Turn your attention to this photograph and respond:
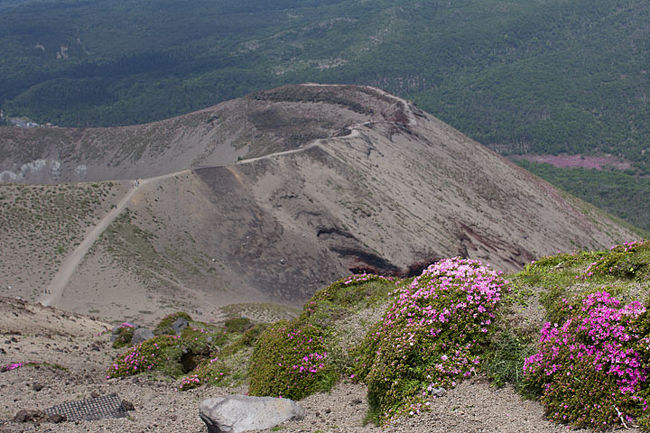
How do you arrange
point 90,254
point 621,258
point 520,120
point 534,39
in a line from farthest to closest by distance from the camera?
point 534,39 < point 520,120 < point 90,254 < point 621,258

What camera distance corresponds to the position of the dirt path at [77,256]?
30.8 meters

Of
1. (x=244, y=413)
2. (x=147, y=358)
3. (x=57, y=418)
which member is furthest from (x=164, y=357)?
(x=244, y=413)

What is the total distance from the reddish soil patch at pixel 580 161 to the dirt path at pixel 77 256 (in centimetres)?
9427

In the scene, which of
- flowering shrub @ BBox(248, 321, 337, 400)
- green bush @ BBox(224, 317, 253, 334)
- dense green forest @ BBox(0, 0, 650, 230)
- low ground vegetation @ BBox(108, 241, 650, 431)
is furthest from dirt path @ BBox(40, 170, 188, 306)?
dense green forest @ BBox(0, 0, 650, 230)

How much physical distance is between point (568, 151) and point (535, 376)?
415 ft

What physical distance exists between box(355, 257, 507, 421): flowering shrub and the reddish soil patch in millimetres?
114901

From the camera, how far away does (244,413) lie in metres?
8.88

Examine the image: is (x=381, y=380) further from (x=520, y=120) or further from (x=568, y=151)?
(x=520, y=120)

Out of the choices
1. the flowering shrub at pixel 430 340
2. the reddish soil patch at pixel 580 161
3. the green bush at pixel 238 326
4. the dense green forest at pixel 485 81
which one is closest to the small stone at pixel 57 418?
the flowering shrub at pixel 430 340

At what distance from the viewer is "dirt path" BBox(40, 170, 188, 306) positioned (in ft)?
101

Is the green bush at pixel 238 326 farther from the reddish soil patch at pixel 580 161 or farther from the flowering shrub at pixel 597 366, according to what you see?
the reddish soil patch at pixel 580 161

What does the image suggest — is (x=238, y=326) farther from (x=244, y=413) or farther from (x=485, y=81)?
(x=485, y=81)

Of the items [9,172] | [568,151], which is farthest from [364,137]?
[568,151]

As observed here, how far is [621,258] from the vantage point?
31.9ft
